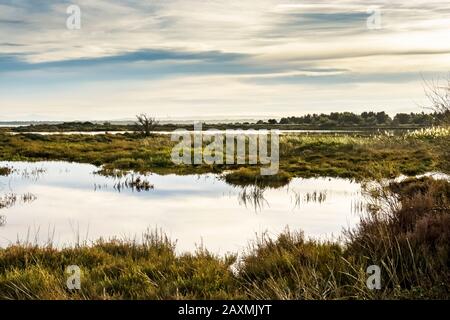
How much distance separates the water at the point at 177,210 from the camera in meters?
12.5

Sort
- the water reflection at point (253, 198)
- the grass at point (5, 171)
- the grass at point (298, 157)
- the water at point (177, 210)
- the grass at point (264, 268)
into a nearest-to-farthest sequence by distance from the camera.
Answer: the grass at point (264, 268) → the water at point (177, 210) → the water reflection at point (253, 198) → the grass at point (5, 171) → the grass at point (298, 157)

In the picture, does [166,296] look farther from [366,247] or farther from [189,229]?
[189,229]

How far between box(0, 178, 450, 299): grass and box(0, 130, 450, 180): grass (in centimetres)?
1165

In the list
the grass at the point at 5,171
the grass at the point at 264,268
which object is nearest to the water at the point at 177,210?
the grass at the point at 5,171

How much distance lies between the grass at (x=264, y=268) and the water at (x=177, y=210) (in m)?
1.58

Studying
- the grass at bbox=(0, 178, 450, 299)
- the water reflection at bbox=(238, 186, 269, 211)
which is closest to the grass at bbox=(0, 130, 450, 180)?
the water reflection at bbox=(238, 186, 269, 211)

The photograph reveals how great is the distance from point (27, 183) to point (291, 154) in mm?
20570

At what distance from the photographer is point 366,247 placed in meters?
8.66

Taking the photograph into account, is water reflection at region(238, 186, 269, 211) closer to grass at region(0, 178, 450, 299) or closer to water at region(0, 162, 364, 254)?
water at region(0, 162, 364, 254)

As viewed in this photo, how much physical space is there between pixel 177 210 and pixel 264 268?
28.3ft

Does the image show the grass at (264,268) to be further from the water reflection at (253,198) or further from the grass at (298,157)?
the grass at (298,157)

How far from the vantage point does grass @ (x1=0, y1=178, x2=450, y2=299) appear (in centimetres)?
666

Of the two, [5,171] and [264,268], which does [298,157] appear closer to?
[5,171]
